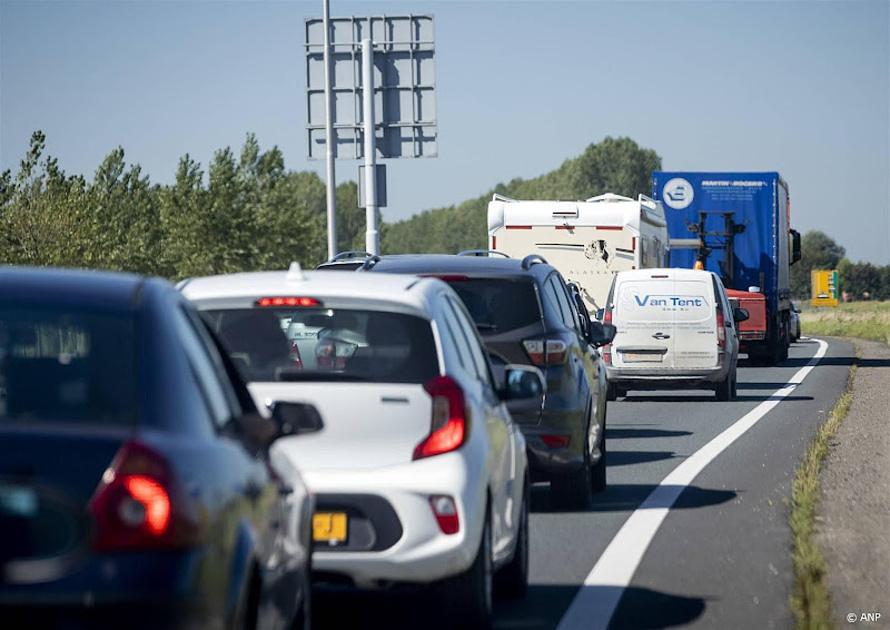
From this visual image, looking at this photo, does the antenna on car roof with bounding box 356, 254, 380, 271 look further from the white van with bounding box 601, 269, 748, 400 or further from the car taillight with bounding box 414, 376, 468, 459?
the white van with bounding box 601, 269, 748, 400

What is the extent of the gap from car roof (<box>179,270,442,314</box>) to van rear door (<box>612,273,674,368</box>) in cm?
1870

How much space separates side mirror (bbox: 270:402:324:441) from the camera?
19.4 feet

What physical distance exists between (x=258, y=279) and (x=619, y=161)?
554 ft

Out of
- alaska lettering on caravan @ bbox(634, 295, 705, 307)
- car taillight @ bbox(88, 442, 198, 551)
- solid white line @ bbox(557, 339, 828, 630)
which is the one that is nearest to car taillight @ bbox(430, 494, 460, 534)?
solid white line @ bbox(557, 339, 828, 630)

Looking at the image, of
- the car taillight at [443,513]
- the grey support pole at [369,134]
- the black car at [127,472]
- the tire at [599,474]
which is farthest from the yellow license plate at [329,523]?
the grey support pole at [369,134]

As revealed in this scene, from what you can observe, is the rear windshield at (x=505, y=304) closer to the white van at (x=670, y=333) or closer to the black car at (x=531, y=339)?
the black car at (x=531, y=339)

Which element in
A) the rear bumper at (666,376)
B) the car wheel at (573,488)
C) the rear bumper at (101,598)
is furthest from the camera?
the rear bumper at (666,376)

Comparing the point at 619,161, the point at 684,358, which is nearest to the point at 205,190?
the point at 619,161

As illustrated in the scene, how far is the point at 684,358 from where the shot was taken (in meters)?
26.9

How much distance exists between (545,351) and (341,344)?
12.6 ft

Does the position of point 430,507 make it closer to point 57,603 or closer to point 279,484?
point 279,484

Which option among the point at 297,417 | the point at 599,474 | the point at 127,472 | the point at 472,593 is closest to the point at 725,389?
the point at 599,474

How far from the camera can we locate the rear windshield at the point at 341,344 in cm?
781

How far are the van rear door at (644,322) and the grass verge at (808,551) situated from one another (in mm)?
8495
